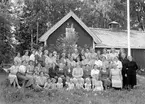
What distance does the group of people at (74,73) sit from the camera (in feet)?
30.7

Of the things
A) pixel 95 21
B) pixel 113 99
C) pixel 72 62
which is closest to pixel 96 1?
pixel 95 21

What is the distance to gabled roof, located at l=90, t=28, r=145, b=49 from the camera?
21002 mm

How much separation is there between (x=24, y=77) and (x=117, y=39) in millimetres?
15143

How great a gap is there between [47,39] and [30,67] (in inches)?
370

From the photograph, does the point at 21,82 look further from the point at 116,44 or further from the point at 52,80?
the point at 116,44

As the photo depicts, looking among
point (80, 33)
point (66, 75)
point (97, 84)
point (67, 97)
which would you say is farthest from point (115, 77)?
point (80, 33)

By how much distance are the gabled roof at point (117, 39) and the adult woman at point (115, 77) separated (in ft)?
34.1

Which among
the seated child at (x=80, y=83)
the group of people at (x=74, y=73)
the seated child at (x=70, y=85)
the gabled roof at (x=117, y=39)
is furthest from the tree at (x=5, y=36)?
the seated child at (x=80, y=83)

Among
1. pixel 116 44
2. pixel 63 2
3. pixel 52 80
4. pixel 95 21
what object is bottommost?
pixel 52 80

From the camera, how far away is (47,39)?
1886cm

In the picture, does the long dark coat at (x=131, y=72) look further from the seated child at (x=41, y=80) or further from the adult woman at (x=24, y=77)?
the adult woman at (x=24, y=77)

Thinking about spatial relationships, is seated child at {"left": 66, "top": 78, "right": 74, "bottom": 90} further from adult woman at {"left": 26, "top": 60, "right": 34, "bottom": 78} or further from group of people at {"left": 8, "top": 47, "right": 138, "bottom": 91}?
adult woman at {"left": 26, "top": 60, "right": 34, "bottom": 78}

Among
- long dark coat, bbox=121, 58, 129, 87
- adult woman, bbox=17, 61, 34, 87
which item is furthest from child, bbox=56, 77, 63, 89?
long dark coat, bbox=121, 58, 129, 87

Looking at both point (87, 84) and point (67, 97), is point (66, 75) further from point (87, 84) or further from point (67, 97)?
point (67, 97)
